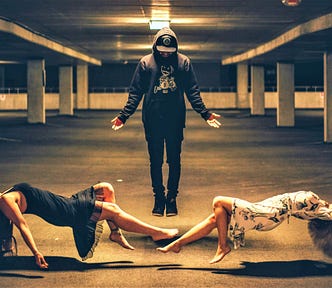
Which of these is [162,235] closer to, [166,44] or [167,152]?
[167,152]

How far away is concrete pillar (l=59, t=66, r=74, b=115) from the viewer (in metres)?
48.4

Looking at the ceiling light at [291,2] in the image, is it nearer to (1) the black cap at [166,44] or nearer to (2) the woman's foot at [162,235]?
(1) the black cap at [166,44]

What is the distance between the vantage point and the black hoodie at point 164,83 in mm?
9203

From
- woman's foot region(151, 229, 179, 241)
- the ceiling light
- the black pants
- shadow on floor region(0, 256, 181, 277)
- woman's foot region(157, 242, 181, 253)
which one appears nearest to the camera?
shadow on floor region(0, 256, 181, 277)

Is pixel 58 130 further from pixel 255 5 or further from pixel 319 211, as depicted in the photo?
pixel 319 211

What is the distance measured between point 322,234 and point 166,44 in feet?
9.52

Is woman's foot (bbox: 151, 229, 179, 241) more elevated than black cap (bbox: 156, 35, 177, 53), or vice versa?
black cap (bbox: 156, 35, 177, 53)

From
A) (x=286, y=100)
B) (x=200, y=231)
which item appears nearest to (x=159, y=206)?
(x=200, y=231)

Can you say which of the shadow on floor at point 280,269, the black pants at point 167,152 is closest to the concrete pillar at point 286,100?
the black pants at point 167,152

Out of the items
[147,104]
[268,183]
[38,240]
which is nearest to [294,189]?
[268,183]

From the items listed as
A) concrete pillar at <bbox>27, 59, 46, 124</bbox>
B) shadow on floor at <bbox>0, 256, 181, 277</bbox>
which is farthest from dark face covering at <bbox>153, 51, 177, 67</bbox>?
concrete pillar at <bbox>27, 59, 46, 124</bbox>

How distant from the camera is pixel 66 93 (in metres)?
48.6

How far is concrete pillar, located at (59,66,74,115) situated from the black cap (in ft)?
130

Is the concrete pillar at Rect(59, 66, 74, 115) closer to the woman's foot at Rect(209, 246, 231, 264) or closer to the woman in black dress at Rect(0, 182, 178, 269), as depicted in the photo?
the woman in black dress at Rect(0, 182, 178, 269)
